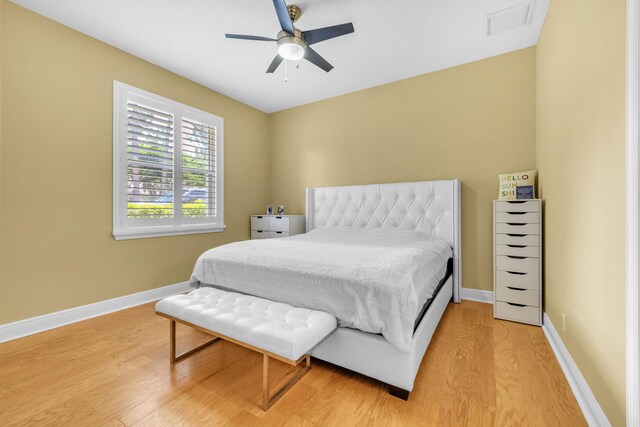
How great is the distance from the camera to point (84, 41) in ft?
8.46

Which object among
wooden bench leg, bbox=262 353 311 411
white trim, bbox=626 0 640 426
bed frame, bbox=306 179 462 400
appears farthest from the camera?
bed frame, bbox=306 179 462 400

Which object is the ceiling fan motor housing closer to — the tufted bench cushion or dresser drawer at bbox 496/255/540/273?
the tufted bench cushion

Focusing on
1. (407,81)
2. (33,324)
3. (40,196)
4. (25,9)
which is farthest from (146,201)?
(407,81)

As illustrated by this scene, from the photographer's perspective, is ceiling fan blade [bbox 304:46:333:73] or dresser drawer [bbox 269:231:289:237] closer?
ceiling fan blade [bbox 304:46:333:73]

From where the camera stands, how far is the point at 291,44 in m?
2.20

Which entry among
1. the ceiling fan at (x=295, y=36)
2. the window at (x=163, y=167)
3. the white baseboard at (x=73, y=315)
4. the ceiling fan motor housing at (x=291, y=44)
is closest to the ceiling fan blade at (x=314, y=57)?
the ceiling fan at (x=295, y=36)

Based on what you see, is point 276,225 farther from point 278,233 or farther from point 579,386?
point 579,386

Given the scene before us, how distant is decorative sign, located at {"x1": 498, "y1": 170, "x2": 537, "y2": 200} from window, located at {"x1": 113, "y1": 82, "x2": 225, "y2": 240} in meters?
3.53

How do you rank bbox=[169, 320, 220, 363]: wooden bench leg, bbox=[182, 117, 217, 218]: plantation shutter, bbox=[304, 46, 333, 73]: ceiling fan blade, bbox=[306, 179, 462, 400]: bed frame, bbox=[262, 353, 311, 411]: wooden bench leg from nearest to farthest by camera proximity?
bbox=[262, 353, 311, 411]: wooden bench leg, bbox=[306, 179, 462, 400]: bed frame, bbox=[169, 320, 220, 363]: wooden bench leg, bbox=[304, 46, 333, 73]: ceiling fan blade, bbox=[182, 117, 217, 218]: plantation shutter

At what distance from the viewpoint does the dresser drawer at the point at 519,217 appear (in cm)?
242

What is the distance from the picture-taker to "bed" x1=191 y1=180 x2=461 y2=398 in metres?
1.50

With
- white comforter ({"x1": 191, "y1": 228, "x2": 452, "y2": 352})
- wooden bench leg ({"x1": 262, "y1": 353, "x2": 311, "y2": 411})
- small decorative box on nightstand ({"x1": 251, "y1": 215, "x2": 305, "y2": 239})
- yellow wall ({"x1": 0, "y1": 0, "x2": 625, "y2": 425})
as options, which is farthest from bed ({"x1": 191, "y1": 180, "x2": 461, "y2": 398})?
small decorative box on nightstand ({"x1": 251, "y1": 215, "x2": 305, "y2": 239})

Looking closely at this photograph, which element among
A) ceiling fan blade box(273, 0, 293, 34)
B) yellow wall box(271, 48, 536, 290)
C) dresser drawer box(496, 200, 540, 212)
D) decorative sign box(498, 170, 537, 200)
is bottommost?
dresser drawer box(496, 200, 540, 212)

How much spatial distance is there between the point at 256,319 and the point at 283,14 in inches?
83.3
